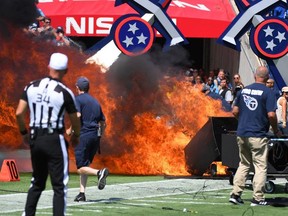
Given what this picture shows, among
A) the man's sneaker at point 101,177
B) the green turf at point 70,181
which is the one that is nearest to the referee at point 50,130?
the man's sneaker at point 101,177

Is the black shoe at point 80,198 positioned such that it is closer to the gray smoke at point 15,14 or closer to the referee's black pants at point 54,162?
the referee's black pants at point 54,162

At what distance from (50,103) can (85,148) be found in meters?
3.88

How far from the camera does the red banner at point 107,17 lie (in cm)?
2802

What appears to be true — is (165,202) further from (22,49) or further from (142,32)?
(142,32)

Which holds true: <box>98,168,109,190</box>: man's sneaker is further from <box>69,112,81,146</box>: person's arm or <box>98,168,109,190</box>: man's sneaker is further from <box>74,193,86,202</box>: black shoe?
<box>69,112,81,146</box>: person's arm

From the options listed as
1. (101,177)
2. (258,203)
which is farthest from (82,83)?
(258,203)

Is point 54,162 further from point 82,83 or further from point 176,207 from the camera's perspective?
point 82,83

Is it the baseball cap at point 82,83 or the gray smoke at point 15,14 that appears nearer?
the baseball cap at point 82,83

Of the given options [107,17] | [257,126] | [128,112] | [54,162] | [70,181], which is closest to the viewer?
[54,162]

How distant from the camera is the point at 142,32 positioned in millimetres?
21047

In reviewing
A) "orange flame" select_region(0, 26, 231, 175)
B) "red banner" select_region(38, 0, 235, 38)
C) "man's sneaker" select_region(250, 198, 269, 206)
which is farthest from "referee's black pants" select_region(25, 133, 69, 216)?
"red banner" select_region(38, 0, 235, 38)

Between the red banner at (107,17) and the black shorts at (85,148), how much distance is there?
14.3 m

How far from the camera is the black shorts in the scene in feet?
44.1

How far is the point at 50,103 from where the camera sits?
380 inches
